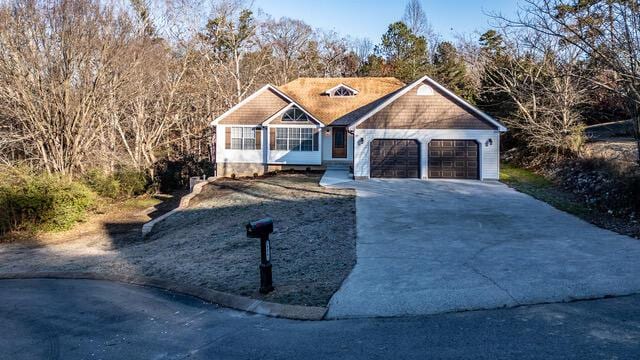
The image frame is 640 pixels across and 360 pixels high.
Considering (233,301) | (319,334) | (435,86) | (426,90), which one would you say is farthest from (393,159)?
(319,334)

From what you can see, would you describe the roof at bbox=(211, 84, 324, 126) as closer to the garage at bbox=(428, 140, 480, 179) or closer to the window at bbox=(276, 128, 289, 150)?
the window at bbox=(276, 128, 289, 150)

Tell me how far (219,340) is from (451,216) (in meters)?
9.29

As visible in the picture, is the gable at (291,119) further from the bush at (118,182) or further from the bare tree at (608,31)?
the bare tree at (608,31)

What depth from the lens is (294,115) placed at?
2623 cm

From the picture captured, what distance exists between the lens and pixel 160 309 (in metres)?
6.24

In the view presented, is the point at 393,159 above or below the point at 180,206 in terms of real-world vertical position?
above

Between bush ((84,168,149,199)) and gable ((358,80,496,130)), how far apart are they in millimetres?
12211

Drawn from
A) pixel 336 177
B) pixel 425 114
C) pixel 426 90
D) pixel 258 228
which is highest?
pixel 426 90

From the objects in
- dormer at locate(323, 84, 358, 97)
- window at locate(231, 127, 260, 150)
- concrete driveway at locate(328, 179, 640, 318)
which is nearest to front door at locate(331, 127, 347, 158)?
dormer at locate(323, 84, 358, 97)

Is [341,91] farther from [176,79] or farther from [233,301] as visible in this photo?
[233,301]

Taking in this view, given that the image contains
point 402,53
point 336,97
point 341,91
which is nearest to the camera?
point 336,97

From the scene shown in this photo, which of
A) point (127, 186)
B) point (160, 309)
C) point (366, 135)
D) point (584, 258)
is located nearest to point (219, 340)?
point (160, 309)

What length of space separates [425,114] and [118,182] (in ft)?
50.7

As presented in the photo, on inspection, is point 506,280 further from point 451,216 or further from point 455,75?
point 455,75
